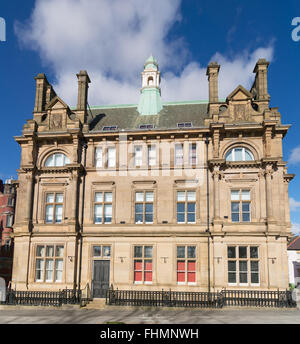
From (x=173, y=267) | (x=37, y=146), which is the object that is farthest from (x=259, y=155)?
(x=37, y=146)

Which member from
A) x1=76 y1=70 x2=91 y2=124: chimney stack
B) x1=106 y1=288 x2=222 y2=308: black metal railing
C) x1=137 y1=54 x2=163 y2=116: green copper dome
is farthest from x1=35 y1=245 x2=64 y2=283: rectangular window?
x1=137 y1=54 x2=163 y2=116: green copper dome

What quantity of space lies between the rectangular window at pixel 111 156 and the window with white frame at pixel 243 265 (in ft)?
35.3

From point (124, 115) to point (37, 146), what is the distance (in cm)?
795

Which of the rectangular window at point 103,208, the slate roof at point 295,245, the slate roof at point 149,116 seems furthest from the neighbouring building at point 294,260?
the rectangular window at point 103,208

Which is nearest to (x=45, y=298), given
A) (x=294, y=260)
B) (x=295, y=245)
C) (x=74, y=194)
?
(x=74, y=194)

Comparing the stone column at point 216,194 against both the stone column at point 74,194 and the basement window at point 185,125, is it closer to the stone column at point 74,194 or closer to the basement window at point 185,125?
the basement window at point 185,125

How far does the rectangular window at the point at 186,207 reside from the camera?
2455 cm

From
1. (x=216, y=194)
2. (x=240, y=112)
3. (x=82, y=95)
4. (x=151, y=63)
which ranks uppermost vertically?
(x=151, y=63)

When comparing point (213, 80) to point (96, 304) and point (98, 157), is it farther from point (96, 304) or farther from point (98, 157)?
point (96, 304)

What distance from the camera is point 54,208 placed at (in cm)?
2559

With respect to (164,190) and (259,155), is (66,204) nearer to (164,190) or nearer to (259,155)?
(164,190)

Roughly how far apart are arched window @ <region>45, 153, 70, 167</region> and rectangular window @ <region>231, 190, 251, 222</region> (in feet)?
43.3

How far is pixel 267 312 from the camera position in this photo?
65.6 ft

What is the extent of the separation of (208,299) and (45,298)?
429 inches
